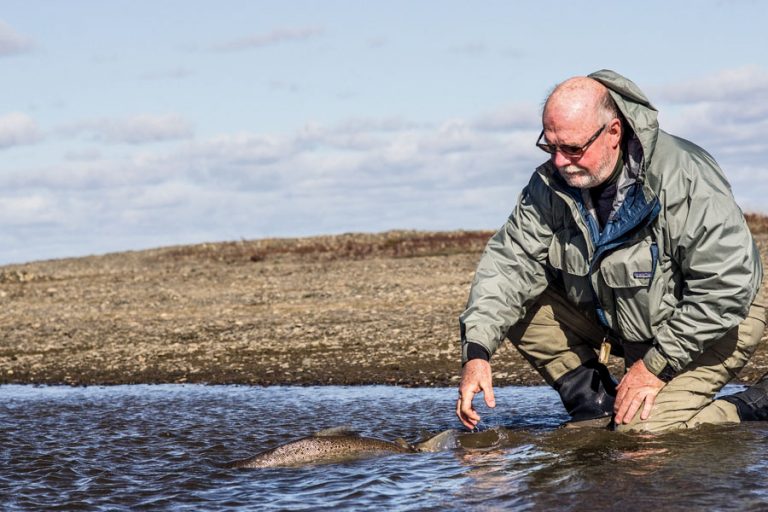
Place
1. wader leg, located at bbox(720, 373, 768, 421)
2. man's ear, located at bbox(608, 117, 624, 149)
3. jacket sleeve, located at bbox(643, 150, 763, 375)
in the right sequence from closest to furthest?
jacket sleeve, located at bbox(643, 150, 763, 375) < man's ear, located at bbox(608, 117, 624, 149) < wader leg, located at bbox(720, 373, 768, 421)

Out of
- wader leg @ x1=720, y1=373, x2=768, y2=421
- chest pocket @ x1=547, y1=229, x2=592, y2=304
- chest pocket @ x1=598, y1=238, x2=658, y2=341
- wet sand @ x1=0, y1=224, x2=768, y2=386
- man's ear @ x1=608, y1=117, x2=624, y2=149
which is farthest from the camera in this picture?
wet sand @ x1=0, y1=224, x2=768, y2=386

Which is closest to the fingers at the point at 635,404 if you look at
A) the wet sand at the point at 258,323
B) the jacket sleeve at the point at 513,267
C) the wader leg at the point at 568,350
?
the wader leg at the point at 568,350

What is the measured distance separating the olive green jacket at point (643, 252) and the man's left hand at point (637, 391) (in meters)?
0.06

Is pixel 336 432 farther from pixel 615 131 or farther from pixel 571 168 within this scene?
pixel 615 131

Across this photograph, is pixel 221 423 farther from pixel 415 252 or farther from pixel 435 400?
pixel 415 252

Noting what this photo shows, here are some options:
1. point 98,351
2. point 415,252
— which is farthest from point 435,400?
point 415,252

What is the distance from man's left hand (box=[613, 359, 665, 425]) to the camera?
18.7 feet

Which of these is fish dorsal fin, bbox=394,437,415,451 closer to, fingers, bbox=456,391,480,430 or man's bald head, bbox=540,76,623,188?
fingers, bbox=456,391,480,430

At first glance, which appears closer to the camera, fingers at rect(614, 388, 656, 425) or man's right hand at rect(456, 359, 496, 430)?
man's right hand at rect(456, 359, 496, 430)

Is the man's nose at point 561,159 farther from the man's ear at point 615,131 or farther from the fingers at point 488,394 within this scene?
the fingers at point 488,394

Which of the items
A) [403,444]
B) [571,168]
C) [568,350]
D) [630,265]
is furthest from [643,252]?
[403,444]

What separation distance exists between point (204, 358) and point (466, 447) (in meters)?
5.68

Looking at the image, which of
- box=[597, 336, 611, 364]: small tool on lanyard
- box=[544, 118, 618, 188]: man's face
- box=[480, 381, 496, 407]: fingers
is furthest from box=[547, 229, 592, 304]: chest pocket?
box=[480, 381, 496, 407]: fingers

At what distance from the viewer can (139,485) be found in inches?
230
